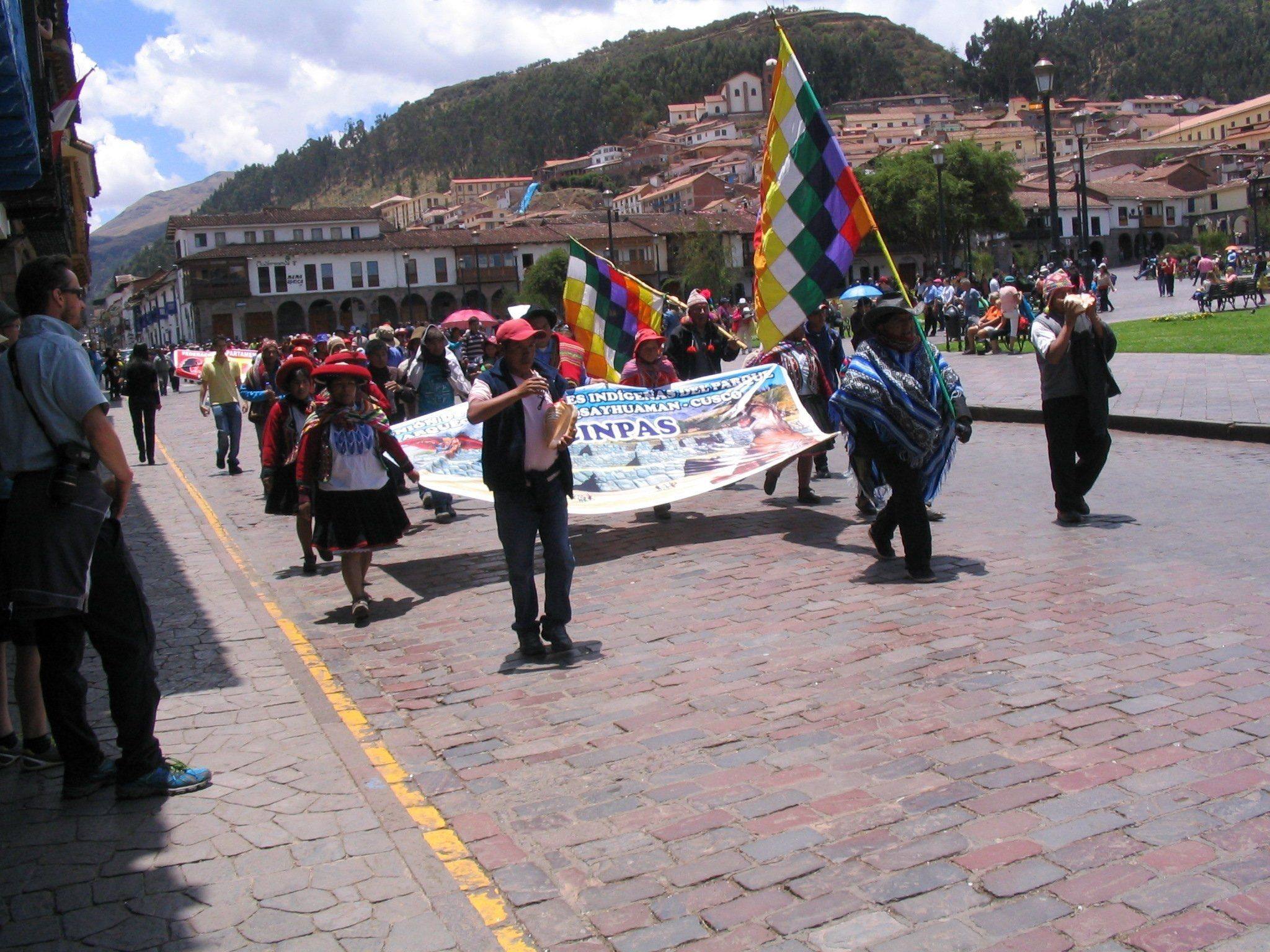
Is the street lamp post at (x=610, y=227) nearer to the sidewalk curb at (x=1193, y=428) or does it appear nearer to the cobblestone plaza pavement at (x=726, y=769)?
Result: the sidewalk curb at (x=1193, y=428)

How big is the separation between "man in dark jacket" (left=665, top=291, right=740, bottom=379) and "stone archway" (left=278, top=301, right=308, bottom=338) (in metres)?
78.5

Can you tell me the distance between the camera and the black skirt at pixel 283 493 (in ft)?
30.9

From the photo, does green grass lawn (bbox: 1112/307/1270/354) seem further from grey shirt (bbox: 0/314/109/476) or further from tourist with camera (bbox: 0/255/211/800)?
grey shirt (bbox: 0/314/109/476)

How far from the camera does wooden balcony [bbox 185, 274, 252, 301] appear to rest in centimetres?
8338

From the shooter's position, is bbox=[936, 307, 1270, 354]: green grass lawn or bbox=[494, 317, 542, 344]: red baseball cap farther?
bbox=[936, 307, 1270, 354]: green grass lawn

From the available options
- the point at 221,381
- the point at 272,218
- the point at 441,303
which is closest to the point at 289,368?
the point at 221,381

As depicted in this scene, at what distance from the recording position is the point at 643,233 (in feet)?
291

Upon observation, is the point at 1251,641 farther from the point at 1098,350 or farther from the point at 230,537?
the point at 230,537

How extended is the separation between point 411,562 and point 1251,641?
18.1 ft

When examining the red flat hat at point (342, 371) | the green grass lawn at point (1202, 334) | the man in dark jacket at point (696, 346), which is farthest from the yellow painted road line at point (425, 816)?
the green grass lawn at point (1202, 334)

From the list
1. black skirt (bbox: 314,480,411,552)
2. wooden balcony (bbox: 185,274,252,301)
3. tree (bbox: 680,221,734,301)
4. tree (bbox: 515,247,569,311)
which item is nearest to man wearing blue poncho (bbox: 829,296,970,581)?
black skirt (bbox: 314,480,411,552)

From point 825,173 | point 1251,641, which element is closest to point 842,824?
point 1251,641

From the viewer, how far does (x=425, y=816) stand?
434 centimetres

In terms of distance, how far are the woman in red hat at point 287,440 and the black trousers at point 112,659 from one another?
4.51 metres
